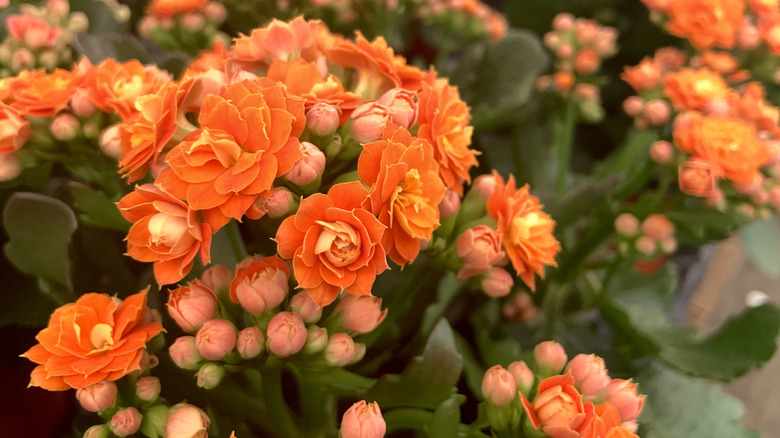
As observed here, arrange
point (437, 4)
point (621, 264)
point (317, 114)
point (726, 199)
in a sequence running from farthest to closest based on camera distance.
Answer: point (437, 4) < point (621, 264) < point (726, 199) < point (317, 114)

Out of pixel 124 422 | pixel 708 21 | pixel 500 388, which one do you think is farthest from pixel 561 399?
pixel 708 21

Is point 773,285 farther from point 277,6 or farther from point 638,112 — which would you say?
point 277,6

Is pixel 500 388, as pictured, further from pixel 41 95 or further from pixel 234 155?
pixel 41 95

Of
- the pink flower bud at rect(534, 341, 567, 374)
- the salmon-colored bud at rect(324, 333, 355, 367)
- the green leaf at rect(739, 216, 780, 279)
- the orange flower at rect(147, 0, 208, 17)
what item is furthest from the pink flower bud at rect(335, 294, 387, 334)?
the green leaf at rect(739, 216, 780, 279)

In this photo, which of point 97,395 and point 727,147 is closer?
point 97,395

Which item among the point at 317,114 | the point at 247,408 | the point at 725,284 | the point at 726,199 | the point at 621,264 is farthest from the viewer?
the point at 725,284

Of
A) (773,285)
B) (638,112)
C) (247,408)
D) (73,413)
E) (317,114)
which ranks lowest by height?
(773,285)

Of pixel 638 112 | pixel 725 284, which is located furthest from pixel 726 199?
pixel 725 284

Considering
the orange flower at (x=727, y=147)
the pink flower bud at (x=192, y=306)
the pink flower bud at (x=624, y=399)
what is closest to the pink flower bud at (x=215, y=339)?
the pink flower bud at (x=192, y=306)
